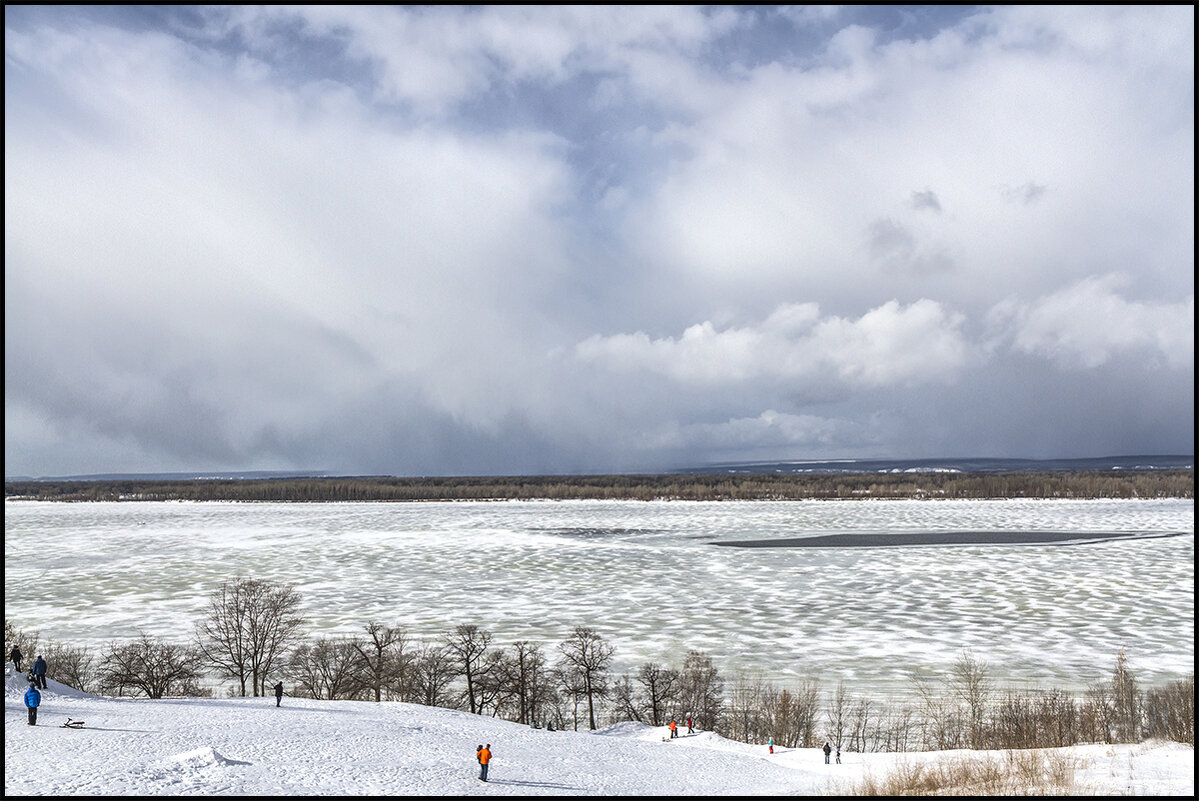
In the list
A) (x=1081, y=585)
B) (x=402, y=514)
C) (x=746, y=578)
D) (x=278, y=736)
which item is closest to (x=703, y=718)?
(x=278, y=736)

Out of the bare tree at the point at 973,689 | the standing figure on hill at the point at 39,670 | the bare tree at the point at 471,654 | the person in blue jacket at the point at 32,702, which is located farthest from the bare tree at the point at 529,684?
the person in blue jacket at the point at 32,702

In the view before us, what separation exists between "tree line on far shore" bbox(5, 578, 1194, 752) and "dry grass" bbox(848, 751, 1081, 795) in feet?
12.3

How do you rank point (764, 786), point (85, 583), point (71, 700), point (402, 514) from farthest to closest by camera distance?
1. point (402, 514)
2. point (85, 583)
3. point (71, 700)
4. point (764, 786)

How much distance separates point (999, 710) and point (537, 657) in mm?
14479

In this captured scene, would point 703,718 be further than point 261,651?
No

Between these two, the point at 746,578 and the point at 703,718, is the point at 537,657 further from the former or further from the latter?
the point at 746,578

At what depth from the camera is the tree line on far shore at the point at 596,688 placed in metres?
21.9

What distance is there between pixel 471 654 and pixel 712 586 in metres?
19.9

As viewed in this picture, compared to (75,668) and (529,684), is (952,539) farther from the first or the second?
(75,668)

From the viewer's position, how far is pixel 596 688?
25.9 meters

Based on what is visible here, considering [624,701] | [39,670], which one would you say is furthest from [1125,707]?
[39,670]

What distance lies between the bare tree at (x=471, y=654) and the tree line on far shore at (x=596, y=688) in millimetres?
84

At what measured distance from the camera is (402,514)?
109812 millimetres

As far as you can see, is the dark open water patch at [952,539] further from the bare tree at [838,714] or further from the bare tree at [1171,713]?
the bare tree at [1171,713]
